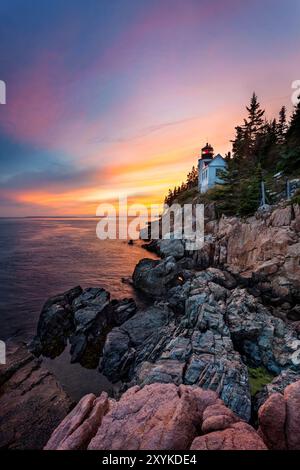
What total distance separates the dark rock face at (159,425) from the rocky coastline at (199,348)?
3 cm

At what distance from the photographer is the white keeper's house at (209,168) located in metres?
48.2

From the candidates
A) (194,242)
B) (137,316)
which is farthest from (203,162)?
(137,316)

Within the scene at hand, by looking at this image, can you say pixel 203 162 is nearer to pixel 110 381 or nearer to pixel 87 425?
pixel 110 381

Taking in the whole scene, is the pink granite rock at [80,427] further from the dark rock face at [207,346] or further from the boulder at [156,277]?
the boulder at [156,277]

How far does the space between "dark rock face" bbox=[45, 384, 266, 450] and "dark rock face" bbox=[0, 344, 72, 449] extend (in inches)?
192

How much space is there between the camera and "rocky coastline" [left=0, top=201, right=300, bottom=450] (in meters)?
4.66

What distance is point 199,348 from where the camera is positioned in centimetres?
1095

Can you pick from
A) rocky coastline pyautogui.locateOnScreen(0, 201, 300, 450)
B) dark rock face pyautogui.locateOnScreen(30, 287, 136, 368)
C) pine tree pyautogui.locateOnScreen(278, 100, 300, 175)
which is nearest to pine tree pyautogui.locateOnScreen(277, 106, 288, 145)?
pine tree pyautogui.locateOnScreen(278, 100, 300, 175)

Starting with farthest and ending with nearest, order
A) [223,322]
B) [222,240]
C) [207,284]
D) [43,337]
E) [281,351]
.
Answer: [222,240] → [207,284] → [43,337] → [223,322] → [281,351]

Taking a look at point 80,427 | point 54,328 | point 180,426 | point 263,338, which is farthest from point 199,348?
point 54,328

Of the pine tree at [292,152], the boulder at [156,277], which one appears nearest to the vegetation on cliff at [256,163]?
the pine tree at [292,152]
